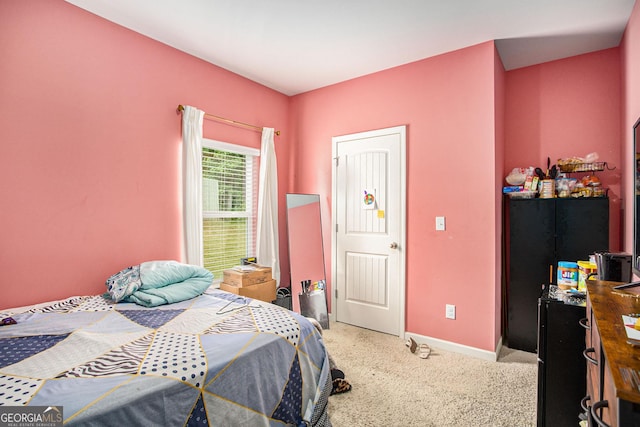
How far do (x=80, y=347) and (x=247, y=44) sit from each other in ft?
8.33

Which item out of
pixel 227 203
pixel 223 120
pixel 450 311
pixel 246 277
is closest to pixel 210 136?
pixel 223 120

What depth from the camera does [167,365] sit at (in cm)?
127

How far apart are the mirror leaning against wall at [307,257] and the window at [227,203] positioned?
0.48 metres

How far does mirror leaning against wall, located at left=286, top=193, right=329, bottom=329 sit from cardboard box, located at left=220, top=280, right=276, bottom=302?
262 millimetres

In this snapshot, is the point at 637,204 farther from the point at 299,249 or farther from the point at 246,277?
the point at 246,277

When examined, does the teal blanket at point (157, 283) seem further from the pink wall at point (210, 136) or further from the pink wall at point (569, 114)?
the pink wall at point (569, 114)

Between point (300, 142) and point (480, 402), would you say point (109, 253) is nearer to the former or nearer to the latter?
point (300, 142)

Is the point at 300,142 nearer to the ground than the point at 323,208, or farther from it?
farther from it

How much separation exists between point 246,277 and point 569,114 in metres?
3.40

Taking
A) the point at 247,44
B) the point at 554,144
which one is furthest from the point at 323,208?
the point at 554,144

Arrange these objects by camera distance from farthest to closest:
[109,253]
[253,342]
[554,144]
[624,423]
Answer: [554,144] → [109,253] → [253,342] → [624,423]

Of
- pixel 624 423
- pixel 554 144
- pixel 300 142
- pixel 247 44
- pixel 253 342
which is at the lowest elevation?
pixel 253 342

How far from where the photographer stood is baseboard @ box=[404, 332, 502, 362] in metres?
2.69

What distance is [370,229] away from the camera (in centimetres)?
335
